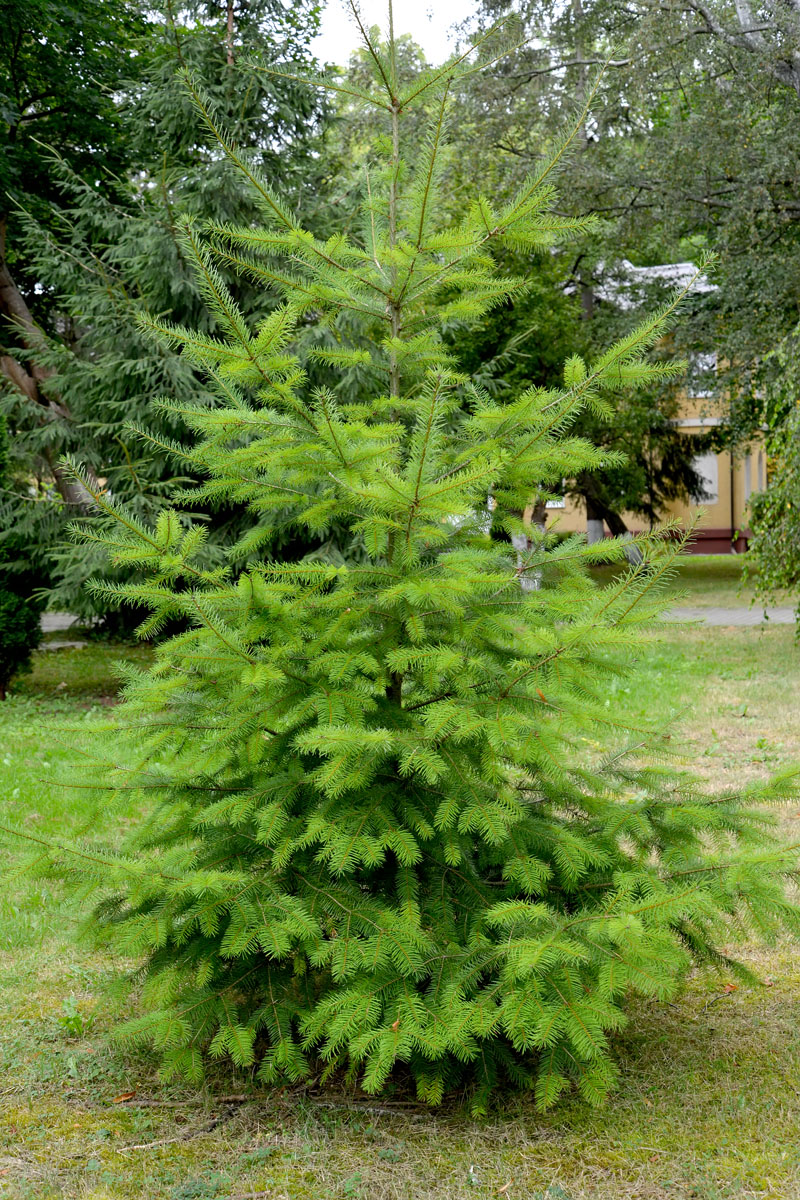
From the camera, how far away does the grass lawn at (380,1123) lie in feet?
8.94

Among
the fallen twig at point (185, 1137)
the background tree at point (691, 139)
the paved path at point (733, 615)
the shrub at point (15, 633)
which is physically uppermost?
the background tree at point (691, 139)

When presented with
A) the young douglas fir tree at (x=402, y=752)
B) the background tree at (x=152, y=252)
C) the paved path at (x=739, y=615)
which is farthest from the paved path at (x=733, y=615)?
the young douglas fir tree at (x=402, y=752)

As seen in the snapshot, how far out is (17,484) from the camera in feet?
36.1

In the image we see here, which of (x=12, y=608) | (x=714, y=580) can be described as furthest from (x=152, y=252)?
(x=714, y=580)

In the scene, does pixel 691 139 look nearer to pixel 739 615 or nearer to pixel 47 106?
pixel 739 615

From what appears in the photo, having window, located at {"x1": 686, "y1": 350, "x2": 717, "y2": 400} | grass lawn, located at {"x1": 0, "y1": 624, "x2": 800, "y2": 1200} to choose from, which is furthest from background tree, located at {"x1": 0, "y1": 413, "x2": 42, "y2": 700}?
window, located at {"x1": 686, "y1": 350, "x2": 717, "y2": 400}

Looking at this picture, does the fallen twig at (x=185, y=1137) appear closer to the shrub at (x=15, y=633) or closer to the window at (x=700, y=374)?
the shrub at (x=15, y=633)

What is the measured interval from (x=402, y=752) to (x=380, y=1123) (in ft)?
3.88

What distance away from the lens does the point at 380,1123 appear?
10.1ft

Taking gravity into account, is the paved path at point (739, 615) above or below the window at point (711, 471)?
below

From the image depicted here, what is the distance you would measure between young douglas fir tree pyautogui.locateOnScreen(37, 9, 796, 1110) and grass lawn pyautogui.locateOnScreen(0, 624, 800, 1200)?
6.9 inches

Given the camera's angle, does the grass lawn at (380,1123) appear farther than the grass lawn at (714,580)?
No

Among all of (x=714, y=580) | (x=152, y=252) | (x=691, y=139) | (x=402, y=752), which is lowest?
(x=714, y=580)

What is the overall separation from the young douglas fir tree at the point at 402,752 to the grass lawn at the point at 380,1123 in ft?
0.57
